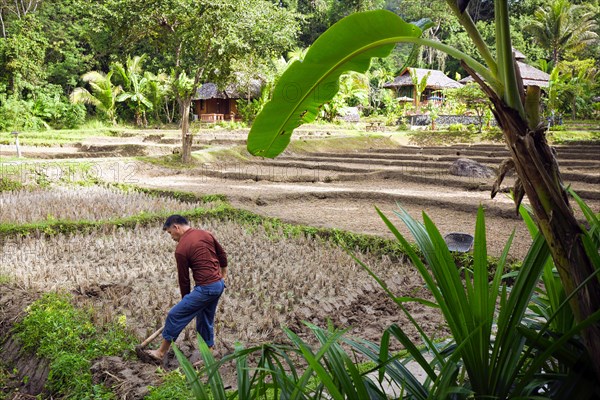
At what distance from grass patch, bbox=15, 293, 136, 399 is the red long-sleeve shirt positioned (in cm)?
55

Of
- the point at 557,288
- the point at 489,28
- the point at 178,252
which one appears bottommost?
the point at 178,252

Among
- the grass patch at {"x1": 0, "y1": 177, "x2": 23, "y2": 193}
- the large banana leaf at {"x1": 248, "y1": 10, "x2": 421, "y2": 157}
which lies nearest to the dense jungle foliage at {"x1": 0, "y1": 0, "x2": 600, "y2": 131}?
the grass patch at {"x1": 0, "y1": 177, "x2": 23, "y2": 193}

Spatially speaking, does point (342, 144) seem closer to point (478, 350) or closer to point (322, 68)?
point (322, 68)

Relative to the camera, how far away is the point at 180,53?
14.0m

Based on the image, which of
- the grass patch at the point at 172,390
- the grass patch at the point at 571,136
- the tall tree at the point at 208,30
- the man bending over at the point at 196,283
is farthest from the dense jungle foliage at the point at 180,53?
the grass patch at the point at 172,390

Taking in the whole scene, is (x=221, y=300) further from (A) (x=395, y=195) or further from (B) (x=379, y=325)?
(A) (x=395, y=195)

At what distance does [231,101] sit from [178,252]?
85.1 ft

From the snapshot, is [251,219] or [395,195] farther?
[395,195]

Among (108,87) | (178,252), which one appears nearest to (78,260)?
(178,252)

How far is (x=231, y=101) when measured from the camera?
2856 centimetres

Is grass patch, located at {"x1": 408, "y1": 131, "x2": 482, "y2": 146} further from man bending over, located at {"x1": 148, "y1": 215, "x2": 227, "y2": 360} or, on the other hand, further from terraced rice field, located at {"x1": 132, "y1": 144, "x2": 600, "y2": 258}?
man bending over, located at {"x1": 148, "y1": 215, "x2": 227, "y2": 360}

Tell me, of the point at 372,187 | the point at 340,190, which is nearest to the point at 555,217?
the point at 340,190

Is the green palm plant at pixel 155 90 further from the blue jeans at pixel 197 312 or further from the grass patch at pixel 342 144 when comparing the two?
the blue jeans at pixel 197 312

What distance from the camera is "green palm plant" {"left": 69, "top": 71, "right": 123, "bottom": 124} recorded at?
75.6 feet
